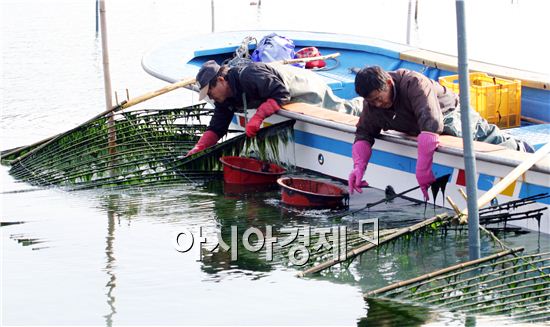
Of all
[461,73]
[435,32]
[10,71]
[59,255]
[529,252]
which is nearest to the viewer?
[461,73]

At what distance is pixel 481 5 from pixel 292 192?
20.4m

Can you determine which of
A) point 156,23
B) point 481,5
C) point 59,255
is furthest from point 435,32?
point 59,255

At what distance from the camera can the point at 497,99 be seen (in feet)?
35.4

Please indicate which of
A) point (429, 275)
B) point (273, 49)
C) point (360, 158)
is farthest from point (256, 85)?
point (429, 275)

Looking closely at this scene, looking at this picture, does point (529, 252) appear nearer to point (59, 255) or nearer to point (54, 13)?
point (59, 255)

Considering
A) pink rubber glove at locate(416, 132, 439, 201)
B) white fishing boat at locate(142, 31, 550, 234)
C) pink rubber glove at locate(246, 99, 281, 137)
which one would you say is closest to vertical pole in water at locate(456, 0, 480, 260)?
white fishing boat at locate(142, 31, 550, 234)

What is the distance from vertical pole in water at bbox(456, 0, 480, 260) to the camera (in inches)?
274

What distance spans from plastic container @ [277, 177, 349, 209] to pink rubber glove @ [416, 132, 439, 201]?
108 centimetres

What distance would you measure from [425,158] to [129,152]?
13.1 ft

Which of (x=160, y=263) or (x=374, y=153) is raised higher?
(x=374, y=153)

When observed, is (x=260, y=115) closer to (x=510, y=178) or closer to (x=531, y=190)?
(x=531, y=190)

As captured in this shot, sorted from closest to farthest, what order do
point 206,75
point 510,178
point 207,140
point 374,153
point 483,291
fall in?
point 483,291, point 510,178, point 374,153, point 206,75, point 207,140

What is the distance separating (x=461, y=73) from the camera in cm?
712

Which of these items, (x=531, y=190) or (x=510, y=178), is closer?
(x=510, y=178)
